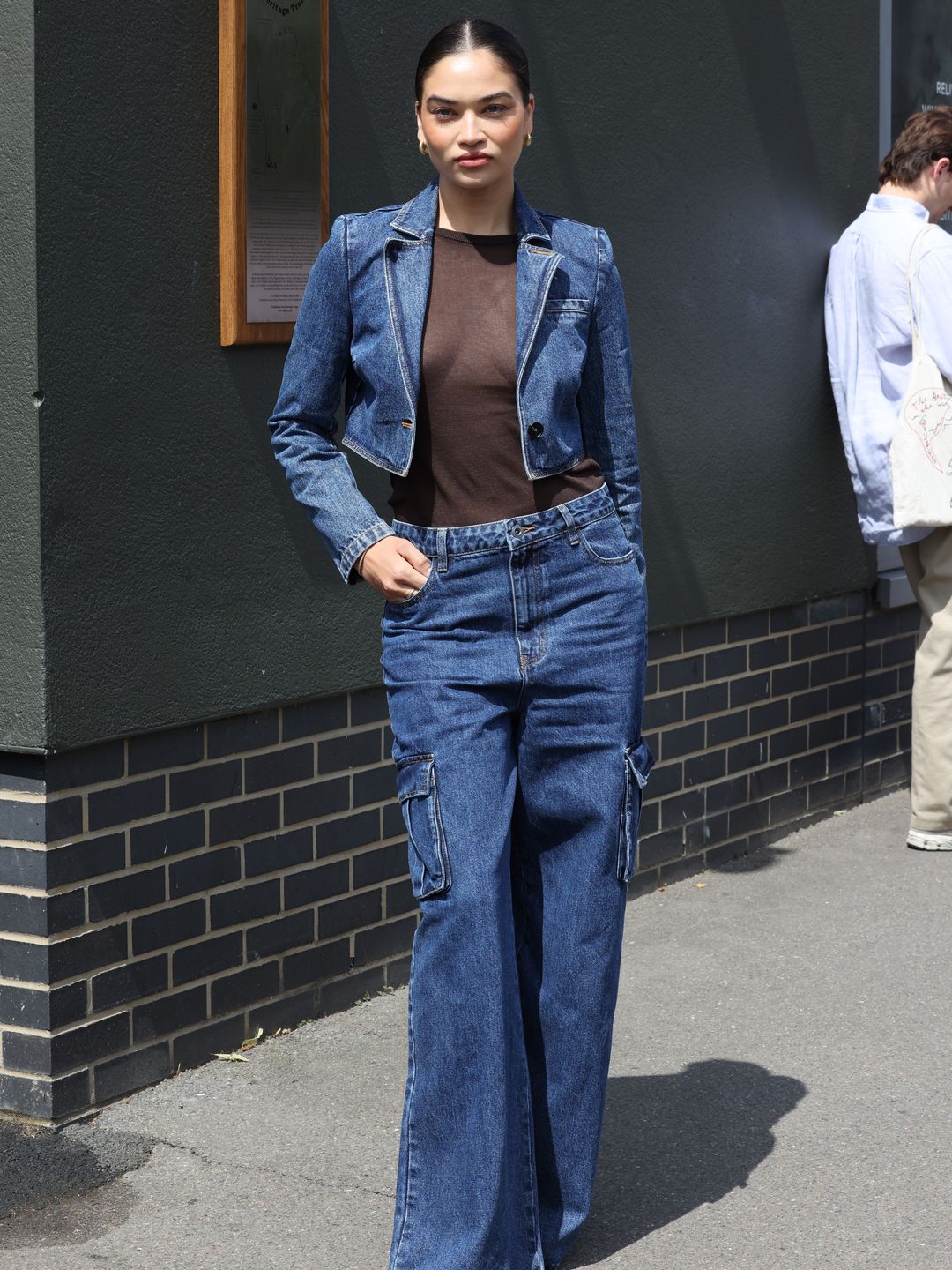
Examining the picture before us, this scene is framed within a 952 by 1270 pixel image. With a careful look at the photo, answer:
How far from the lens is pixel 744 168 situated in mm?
6434

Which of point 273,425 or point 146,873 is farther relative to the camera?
point 146,873

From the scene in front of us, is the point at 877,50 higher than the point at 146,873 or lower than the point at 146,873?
higher

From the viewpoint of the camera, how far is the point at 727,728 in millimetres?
6543

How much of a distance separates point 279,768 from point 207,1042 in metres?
0.64

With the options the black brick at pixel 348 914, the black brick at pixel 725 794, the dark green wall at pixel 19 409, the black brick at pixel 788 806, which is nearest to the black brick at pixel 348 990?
the black brick at pixel 348 914

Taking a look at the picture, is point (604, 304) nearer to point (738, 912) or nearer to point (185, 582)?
point (185, 582)

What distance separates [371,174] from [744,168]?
194 cm

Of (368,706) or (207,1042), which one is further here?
(368,706)

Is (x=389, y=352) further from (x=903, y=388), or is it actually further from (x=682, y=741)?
(x=903, y=388)

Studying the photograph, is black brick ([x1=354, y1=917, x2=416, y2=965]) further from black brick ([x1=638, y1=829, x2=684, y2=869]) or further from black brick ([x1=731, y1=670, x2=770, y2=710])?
black brick ([x1=731, y1=670, x2=770, y2=710])

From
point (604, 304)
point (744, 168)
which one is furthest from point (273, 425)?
point (744, 168)

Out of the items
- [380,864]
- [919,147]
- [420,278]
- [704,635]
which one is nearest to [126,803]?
[380,864]

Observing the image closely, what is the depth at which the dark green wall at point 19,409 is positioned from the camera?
12.9ft

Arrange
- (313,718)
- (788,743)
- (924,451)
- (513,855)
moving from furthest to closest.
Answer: (788,743), (924,451), (313,718), (513,855)
